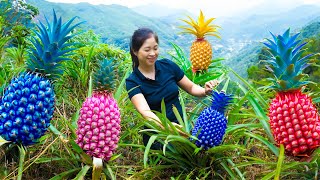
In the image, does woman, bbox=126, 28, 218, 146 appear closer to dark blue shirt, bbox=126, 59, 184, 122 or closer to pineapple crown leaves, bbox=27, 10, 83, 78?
dark blue shirt, bbox=126, 59, 184, 122

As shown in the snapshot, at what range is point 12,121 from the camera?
2227 millimetres

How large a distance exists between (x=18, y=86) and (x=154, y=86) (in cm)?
117

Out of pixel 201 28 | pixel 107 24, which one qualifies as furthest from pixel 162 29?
pixel 201 28

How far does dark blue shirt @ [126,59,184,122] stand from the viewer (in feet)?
9.94

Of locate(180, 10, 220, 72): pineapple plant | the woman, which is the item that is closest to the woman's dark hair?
the woman

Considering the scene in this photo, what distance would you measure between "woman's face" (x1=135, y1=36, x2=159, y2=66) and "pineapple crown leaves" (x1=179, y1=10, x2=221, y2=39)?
191 centimetres

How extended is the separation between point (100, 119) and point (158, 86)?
3.26 ft

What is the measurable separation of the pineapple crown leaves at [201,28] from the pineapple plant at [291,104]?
2676 millimetres

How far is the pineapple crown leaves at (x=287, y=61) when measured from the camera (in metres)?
2.16

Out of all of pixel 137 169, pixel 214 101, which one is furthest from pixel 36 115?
pixel 214 101

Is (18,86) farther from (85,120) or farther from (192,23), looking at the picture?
(192,23)

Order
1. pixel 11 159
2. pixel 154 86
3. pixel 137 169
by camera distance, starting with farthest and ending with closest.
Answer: pixel 154 86 → pixel 137 169 → pixel 11 159

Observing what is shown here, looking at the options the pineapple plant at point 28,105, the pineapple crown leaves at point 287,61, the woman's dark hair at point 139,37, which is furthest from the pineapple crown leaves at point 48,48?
the pineapple crown leaves at point 287,61

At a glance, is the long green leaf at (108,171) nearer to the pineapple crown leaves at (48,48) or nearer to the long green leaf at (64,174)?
the long green leaf at (64,174)
